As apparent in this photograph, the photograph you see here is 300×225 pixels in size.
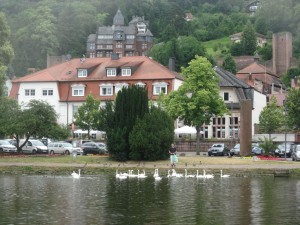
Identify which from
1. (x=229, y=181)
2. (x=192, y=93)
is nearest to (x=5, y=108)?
(x=192, y=93)

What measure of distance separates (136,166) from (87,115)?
1366 inches

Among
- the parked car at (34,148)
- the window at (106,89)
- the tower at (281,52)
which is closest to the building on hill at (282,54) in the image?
the tower at (281,52)

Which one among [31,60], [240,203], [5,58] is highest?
[31,60]

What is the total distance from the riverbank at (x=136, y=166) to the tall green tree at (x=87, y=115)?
95.5 ft

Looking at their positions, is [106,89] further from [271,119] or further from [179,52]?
[179,52]

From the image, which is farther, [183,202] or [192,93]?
[192,93]

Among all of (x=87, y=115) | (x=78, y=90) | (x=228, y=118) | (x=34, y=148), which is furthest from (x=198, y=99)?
(x=78, y=90)

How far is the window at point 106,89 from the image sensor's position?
99.5 meters

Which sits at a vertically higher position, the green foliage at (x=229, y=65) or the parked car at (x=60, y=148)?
the green foliage at (x=229, y=65)

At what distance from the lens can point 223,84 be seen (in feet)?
317

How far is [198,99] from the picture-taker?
75000 mm

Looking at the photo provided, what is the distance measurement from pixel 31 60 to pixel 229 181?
152621mm

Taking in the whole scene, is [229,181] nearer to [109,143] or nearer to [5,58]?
[109,143]

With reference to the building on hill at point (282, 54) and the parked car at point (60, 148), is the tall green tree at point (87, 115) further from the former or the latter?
the building on hill at point (282, 54)
